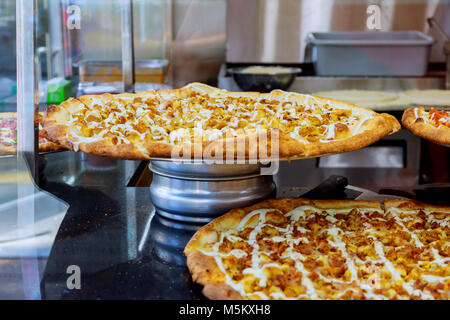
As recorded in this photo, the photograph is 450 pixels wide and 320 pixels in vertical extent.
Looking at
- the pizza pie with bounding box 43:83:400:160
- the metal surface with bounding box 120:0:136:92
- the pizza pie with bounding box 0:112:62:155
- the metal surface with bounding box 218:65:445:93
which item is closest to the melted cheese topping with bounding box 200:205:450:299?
the pizza pie with bounding box 43:83:400:160

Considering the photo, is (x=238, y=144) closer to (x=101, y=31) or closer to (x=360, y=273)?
(x=360, y=273)

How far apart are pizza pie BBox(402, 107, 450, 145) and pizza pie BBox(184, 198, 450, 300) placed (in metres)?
0.23

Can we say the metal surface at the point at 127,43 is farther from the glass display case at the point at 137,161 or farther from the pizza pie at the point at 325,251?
the pizza pie at the point at 325,251

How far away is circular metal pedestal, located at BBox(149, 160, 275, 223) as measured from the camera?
1.49 m

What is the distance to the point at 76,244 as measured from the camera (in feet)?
4.55

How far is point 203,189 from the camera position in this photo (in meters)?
1.51

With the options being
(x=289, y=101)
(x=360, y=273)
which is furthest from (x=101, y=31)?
(x=360, y=273)

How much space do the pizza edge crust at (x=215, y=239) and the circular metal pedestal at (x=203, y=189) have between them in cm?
6

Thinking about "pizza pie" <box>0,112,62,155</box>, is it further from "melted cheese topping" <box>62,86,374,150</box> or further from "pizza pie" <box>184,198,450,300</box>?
"pizza pie" <box>184,198,450,300</box>

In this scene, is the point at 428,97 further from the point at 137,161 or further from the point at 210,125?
the point at 210,125

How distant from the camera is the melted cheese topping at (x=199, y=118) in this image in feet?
4.78

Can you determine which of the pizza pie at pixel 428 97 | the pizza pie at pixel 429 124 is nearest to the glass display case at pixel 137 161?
the pizza pie at pixel 428 97

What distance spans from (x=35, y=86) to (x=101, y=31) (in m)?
3.04

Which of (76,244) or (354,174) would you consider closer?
(76,244)
